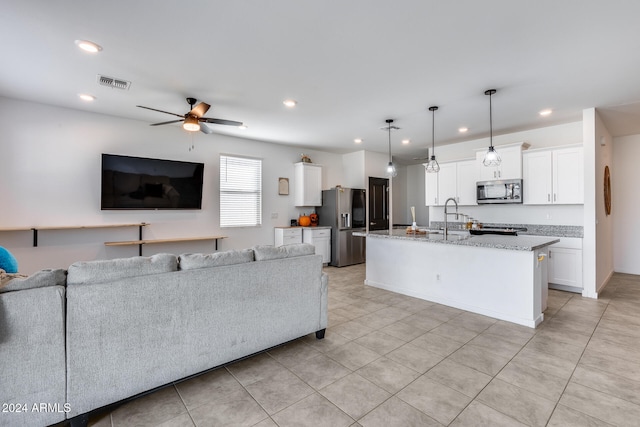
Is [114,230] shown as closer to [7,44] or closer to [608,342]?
[7,44]

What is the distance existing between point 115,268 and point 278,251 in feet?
4.07

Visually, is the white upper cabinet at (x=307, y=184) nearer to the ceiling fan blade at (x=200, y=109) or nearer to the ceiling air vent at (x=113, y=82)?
the ceiling fan blade at (x=200, y=109)

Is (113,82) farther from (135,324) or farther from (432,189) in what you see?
(432,189)

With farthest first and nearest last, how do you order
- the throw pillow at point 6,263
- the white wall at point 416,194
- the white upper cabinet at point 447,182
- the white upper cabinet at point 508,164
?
1. the white wall at point 416,194
2. the white upper cabinet at point 447,182
3. the white upper cabinet at point 508,164
4. the throw pillow at point 6,263

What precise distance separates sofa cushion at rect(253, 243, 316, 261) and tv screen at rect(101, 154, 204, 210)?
125 inches

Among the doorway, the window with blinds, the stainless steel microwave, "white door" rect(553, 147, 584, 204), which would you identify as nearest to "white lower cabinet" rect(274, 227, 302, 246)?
the window with blinds

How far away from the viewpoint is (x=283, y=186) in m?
6.66

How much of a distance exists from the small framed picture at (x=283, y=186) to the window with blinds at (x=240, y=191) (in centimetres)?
47

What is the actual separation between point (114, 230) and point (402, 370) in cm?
467

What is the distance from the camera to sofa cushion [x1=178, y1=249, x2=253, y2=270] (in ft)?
7.43

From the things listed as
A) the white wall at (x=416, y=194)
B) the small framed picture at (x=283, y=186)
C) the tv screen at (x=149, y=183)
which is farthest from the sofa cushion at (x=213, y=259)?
the white wall at (x=416, y=194)

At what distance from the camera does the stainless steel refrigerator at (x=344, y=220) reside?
668 cm

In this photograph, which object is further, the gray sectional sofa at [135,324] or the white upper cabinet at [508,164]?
the white upper cabinet at [508,164]

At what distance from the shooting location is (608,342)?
9.48 ft
